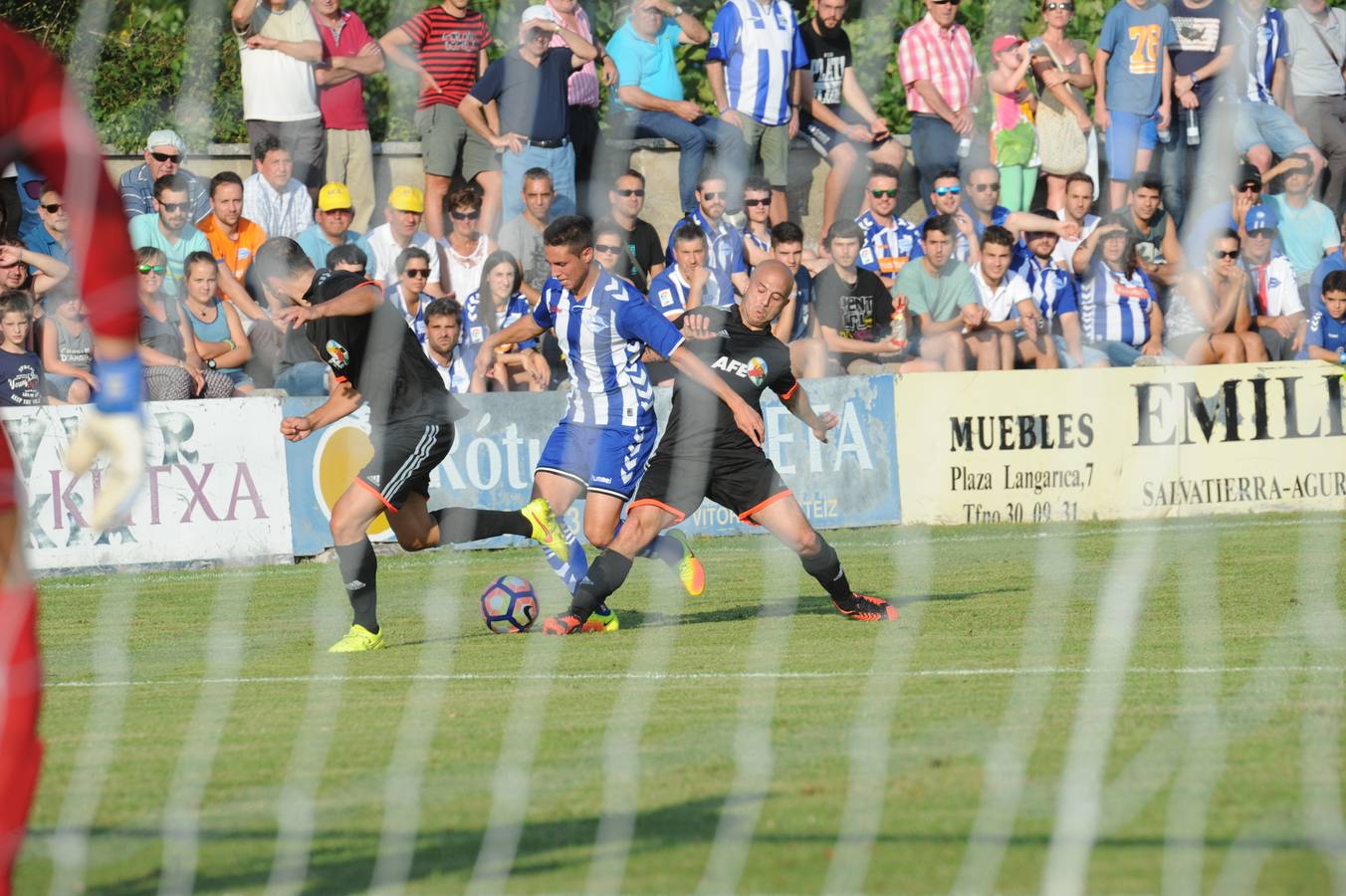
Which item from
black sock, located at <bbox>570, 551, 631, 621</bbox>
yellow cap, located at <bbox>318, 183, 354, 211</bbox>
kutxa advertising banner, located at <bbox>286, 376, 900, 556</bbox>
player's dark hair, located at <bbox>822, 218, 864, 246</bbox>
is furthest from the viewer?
player's dark hair, located at <bbox>822, 218, 864, 246</bbox>

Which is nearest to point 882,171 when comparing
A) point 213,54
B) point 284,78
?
point 284,78

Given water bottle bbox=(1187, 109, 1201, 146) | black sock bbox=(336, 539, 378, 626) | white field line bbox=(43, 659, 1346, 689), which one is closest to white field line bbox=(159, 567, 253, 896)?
white field line bbox=(43, 659, 1346, 689)

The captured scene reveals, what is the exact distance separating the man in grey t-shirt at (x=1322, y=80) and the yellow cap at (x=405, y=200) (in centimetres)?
753

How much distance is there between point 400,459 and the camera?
8.99m

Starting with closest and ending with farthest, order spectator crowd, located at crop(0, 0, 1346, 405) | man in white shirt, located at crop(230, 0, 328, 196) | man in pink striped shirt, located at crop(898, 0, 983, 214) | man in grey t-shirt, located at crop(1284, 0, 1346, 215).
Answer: man in white shirt, located at crop(230, 0, 328, 196) → spectator crowd, located at crop(0, 0, 1346, 405) → man in pink striped shirt, located at crop(898, 0, 983, 214) → man in grey t-shirt, located at crop(1284, 0, 1346, 215)

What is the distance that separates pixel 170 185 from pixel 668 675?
669 centimetres

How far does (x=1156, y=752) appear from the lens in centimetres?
570

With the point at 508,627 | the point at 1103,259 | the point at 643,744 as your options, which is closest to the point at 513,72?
the point at 1103,259

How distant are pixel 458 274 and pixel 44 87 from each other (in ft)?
32.7

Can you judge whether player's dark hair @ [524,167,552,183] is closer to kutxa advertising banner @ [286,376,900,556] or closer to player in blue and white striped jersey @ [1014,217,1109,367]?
kutxa advertising banner @ [286,376,900,556]

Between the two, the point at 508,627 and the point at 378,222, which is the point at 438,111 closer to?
the point at 378,222

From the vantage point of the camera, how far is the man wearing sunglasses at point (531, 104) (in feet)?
45.0

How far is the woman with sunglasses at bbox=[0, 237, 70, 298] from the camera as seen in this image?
12.2m

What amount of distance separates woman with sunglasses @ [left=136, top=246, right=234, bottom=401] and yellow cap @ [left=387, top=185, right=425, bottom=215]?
1655 mm
